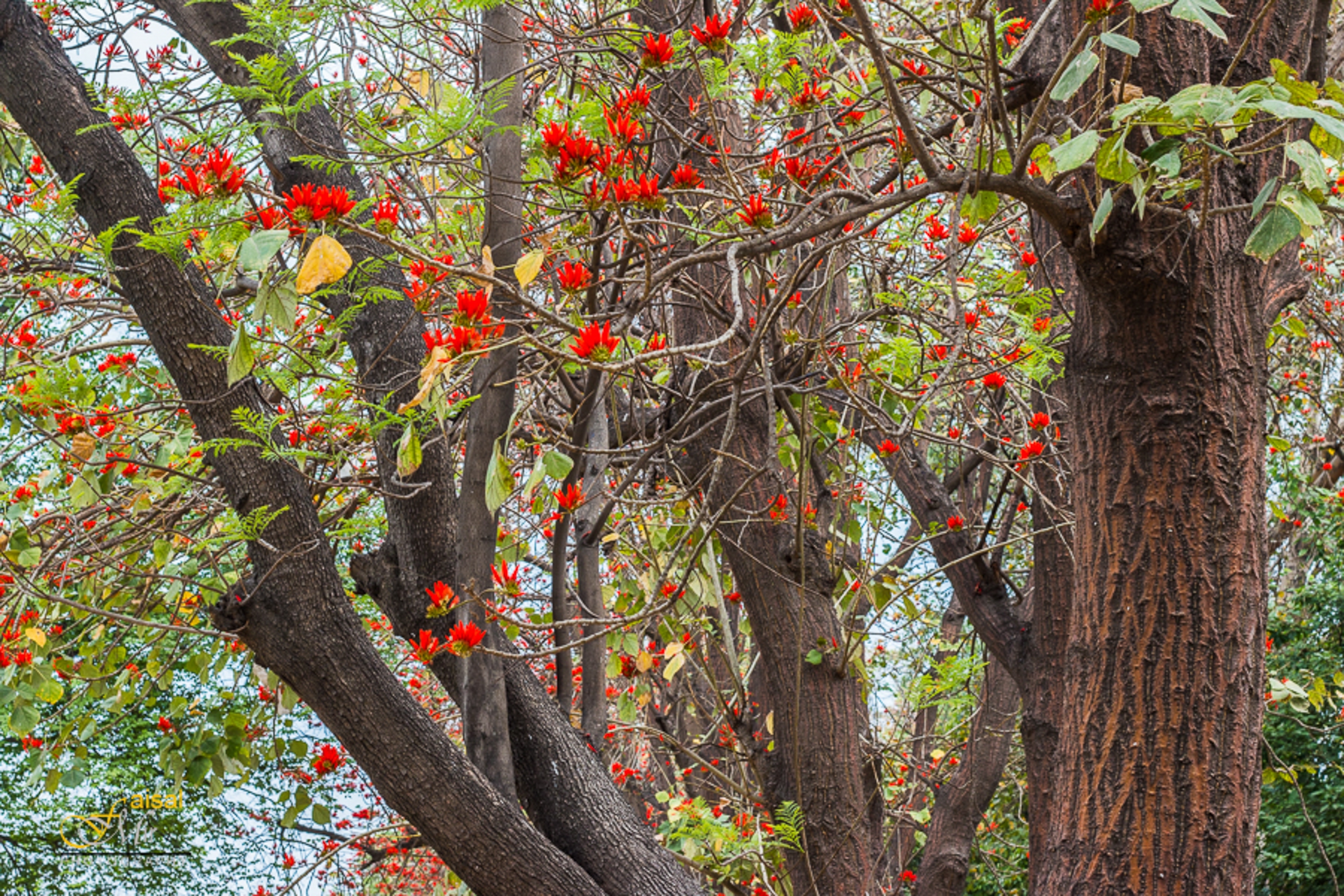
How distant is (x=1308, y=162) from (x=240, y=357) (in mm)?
1367

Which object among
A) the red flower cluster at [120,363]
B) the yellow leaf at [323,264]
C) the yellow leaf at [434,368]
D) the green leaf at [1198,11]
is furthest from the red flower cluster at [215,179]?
the red flower cluster at [120,363]

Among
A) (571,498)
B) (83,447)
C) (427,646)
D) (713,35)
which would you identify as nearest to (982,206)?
(713,35)

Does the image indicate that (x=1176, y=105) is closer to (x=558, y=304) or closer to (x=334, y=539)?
(x=558, y=304)

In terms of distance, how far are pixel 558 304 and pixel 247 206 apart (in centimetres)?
126

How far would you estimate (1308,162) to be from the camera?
1171 millimetres

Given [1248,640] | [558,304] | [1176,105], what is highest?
[558,304]

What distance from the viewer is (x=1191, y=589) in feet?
5.54

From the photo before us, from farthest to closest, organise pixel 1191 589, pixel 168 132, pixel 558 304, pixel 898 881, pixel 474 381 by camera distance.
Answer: pixel 168 132, pixel 898 881, pixel 474 381, pixel 558 304, pixel 1191 589

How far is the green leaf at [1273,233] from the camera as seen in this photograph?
123 centimetres

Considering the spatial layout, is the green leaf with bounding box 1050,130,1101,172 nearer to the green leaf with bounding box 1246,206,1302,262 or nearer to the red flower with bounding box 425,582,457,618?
the green leaf with bounding box 1246,206,1302,262

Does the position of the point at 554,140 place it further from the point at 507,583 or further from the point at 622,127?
the point at 507,583

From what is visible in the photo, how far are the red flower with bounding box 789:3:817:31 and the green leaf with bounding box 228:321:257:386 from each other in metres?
1.17

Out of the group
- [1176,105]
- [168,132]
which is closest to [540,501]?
[1176,105]

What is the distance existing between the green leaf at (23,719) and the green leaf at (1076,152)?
2.79m
